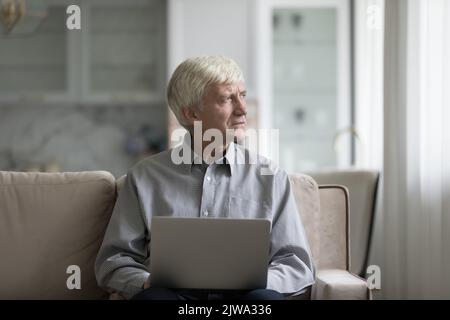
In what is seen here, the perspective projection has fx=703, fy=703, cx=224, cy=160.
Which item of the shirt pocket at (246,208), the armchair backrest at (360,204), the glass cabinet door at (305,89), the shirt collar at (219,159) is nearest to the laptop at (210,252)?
the shirt pocket at (246,208)

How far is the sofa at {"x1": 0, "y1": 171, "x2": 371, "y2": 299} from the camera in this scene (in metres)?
2.09

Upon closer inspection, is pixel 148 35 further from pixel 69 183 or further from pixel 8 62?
pixel 69 183

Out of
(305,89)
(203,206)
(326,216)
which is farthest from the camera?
(305,89)

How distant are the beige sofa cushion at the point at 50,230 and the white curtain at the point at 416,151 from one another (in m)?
1.31

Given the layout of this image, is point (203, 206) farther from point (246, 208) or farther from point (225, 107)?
point (225, 107)

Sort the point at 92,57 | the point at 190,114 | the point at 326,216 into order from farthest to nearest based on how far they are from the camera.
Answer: the point at 92,57, the point at 326,216, the point at 190,114

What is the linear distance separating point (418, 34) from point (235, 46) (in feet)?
7.22

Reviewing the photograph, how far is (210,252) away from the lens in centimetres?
168

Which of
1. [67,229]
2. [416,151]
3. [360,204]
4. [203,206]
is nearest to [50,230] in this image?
[67,229]

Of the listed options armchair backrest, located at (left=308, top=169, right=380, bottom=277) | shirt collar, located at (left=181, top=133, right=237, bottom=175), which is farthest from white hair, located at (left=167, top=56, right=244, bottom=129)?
armchair backrest, located at (left=308, top=169, right=380, bottom=277)

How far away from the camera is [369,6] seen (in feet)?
13.8

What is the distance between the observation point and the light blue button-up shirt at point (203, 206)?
6.24 ft

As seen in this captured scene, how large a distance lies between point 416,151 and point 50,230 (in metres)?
1.56
